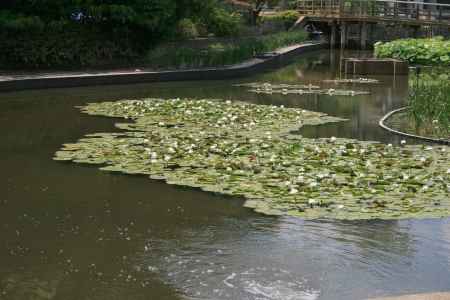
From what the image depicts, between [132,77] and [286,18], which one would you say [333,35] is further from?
[132,77]

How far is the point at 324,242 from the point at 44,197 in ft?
11.4

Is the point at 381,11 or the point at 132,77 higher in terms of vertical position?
the point at 381,11

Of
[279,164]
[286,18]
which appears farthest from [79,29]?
[286,18]

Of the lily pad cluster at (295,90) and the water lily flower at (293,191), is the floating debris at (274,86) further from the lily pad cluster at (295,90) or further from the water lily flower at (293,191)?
the water lily flower at (293,191)

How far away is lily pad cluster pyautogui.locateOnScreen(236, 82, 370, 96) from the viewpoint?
2130 cm

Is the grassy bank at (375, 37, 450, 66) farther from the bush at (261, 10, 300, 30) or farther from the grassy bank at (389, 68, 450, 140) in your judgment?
the bush at (261, 10, 300, 30)

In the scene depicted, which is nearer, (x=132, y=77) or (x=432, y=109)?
(x=432, y=109)

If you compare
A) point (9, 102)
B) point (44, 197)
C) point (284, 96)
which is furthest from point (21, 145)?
point (284, 96)

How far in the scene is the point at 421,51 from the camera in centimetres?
2762

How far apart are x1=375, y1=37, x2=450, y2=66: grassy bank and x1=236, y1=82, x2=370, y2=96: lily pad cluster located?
5767 mm

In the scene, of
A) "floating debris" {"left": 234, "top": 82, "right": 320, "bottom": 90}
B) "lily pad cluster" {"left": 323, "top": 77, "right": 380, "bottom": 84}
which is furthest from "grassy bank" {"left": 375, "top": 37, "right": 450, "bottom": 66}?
"floating debris" {"left": 234, "top": 82, "right": 320, "bottom": 90}

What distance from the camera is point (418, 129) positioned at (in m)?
13.9

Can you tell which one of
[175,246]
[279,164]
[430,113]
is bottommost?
[175,246]

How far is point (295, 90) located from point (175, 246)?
14.6m
